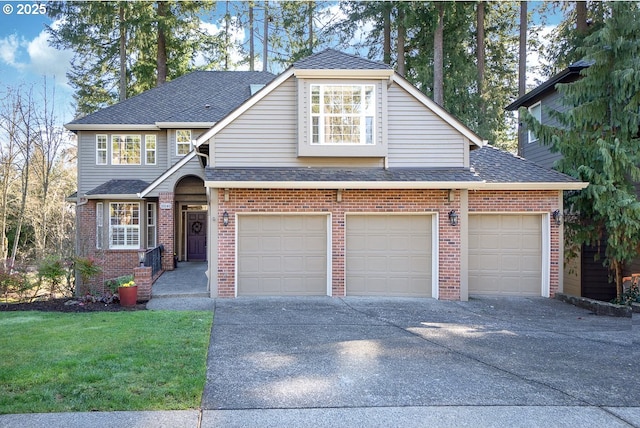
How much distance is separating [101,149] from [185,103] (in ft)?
12.2

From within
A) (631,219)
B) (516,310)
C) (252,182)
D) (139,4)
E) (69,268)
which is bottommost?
(516,310)

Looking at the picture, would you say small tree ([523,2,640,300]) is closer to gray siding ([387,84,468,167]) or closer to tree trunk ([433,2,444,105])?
gray siding ([387,84,468,167])

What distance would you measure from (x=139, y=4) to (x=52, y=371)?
70.9 ft

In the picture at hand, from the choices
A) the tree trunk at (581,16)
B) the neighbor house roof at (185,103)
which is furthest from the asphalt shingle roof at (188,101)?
the tree trunk at (581,16)

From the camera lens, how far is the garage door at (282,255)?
10453 mm

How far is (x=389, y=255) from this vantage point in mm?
10680

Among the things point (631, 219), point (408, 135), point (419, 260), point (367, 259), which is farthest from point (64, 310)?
point (631, 219)

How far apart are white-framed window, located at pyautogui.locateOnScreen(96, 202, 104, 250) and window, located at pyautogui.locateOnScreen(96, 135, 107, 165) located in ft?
6.05

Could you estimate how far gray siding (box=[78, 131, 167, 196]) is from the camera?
16.9 m

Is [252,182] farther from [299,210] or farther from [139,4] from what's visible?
[139,4]

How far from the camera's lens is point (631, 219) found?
9617 millimetres

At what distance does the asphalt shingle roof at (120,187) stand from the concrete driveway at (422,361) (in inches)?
346

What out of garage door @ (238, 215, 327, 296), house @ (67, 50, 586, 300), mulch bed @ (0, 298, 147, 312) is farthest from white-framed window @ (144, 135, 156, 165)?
garage door @ (238, 215, 327, 296)

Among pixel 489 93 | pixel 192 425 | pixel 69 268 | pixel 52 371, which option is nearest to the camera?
pixel 192 425
